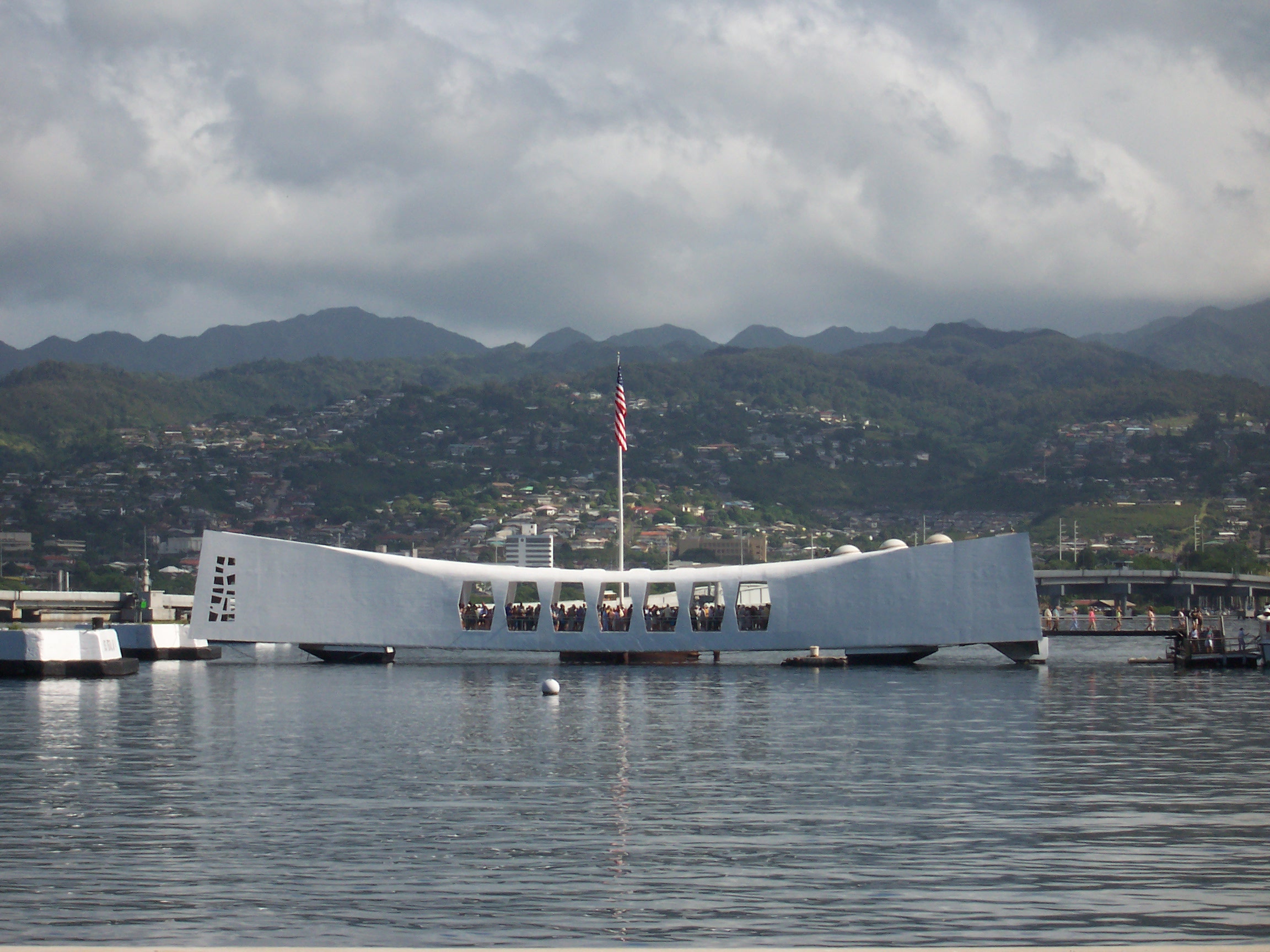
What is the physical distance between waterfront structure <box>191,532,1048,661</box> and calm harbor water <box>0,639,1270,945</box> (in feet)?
38.9

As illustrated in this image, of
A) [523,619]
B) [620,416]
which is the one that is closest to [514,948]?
[523,619]

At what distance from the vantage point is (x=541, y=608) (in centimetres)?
5019

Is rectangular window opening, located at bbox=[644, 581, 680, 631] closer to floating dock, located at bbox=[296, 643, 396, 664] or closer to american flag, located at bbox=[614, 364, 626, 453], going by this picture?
american flag, located at bbox=[614, 364, 626, 453]

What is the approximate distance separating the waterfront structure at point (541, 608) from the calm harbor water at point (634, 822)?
11861 mm

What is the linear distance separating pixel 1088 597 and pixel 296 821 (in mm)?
113272

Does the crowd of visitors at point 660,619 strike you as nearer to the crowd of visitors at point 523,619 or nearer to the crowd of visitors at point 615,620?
the crowd of visitors at point 615,620

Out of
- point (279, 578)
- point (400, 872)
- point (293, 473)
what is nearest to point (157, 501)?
point (293, 473)

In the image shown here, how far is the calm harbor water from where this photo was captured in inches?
507

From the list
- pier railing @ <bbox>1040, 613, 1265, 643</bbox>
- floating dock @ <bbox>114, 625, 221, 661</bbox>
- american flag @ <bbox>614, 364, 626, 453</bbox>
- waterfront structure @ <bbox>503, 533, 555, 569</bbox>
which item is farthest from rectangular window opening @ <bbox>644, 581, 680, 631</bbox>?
waterfront structure @ <bbox>503, 533, 555, 569</bbox>

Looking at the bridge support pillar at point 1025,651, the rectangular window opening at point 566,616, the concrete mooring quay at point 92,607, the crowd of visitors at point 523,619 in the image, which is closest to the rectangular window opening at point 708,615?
the rectangular window opening at point 566,616

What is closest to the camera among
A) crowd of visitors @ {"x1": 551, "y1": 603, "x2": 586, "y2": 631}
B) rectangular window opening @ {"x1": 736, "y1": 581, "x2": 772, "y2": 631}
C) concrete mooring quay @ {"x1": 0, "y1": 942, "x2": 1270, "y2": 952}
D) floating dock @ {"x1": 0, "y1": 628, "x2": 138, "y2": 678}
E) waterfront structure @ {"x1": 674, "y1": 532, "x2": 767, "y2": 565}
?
concrete mooring quay @ {"x1": 0, "y1": 942, "x2": 1270, "y2": 952}

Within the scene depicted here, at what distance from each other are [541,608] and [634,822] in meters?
32.2

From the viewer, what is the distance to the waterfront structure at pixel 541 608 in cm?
4819

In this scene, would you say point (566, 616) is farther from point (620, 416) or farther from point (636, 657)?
point (620, 416)
